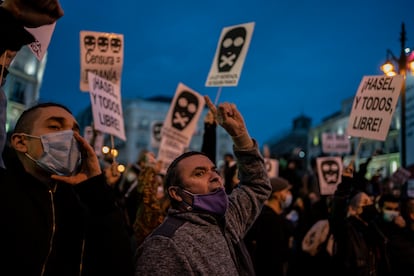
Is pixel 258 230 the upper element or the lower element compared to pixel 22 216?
lower

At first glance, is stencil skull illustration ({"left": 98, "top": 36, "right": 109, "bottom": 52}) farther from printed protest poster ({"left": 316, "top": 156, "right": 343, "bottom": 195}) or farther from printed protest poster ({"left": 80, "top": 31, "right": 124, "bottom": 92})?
printed protest poster ({"left": 316, "top": 156, "right": 343, "bottom": 195})

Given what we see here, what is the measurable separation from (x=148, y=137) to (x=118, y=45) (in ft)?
257

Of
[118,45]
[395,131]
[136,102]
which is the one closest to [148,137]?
[136,102]

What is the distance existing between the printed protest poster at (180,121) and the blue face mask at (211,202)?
5.09m

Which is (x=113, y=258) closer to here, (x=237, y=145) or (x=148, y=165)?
(x=237, y=145)

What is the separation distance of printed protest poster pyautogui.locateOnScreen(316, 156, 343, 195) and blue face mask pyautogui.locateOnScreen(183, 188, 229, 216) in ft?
15.7

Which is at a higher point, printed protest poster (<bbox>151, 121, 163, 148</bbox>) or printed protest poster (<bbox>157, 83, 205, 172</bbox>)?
printed protest poster (<bbox>157, 83, 205, 172</bbox>)

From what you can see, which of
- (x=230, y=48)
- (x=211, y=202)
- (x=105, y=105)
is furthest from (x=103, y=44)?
(x=211, y=202)

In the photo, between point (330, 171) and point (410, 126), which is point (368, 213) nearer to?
point (330, 171)

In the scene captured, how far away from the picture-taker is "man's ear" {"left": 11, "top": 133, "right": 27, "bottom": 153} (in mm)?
2181

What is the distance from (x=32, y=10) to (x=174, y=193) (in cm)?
158

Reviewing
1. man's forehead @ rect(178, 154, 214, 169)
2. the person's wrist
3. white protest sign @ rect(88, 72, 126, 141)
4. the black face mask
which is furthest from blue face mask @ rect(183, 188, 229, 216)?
white protest sign @ rect(88, 72, 126, 141)

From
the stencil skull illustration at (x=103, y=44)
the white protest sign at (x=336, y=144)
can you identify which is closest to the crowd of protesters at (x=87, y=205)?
the stencil skull illustration at (x=103, y=44)

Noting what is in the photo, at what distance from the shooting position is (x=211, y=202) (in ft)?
8.77
